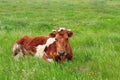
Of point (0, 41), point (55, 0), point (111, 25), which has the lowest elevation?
point (55, 0)

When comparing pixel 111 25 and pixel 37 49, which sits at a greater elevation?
pixel 37 49

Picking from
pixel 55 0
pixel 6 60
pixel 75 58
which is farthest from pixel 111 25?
pixel 55 0

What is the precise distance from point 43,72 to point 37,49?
3.14 meters

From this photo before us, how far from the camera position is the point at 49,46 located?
952 cm

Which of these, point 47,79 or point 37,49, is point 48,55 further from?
point 47,79

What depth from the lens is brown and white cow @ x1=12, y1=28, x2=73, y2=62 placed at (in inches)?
349

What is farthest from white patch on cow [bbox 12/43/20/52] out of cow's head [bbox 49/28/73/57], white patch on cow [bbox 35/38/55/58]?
cow's head [bbox 49/28/73/57]

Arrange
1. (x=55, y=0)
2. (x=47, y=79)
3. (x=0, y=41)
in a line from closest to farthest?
(x=47, y=79), (x=0, y=41), (x=55, y=0)

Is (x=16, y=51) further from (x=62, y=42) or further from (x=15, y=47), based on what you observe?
(x=62, y=42)

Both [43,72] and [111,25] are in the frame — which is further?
[111,25]

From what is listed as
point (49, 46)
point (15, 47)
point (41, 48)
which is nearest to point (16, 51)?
point (15, 47)

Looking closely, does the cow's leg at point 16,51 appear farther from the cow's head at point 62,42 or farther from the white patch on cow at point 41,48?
the cow's head at point 62,42

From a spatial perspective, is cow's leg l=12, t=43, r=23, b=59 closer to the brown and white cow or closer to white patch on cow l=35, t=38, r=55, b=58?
the brown and white cow

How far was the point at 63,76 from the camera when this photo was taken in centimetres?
658
